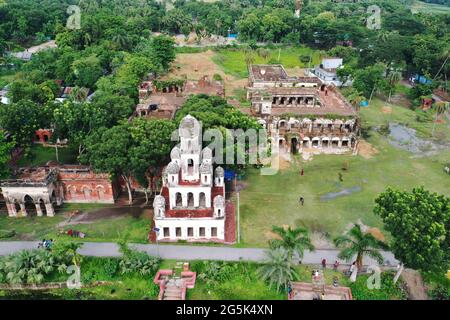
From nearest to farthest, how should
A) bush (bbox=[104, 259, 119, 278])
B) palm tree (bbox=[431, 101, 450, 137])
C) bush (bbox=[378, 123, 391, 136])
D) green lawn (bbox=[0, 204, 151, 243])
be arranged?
bush (bbox=[104, 259, 119, 278]) → green lawn (bbox=[0, 204, 151, 243]) → bush (bbox=[378, 123, 391, 136]) → palm tree (bbox=[431, 101, 450, 137])

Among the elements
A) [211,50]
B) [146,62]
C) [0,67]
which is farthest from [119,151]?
[211,50]

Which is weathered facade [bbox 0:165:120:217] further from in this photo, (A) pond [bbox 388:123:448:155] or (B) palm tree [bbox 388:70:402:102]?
(B) palm tree [bbox 388:70:402:102]

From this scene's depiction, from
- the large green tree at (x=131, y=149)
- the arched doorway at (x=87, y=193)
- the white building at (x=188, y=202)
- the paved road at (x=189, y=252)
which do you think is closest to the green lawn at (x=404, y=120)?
the paved road at (x=189, y=252)

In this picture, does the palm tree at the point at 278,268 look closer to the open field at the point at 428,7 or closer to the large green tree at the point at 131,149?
the large green tree at the point at 131,149

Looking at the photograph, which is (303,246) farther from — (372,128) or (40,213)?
(372,128)

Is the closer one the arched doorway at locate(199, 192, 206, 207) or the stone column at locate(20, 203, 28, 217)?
the arched doorway at locate(199, 192, 206, 207)

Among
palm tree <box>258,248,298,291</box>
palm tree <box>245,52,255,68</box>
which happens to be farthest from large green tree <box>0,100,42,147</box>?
palm tree <box>245,52,255,68</box>
